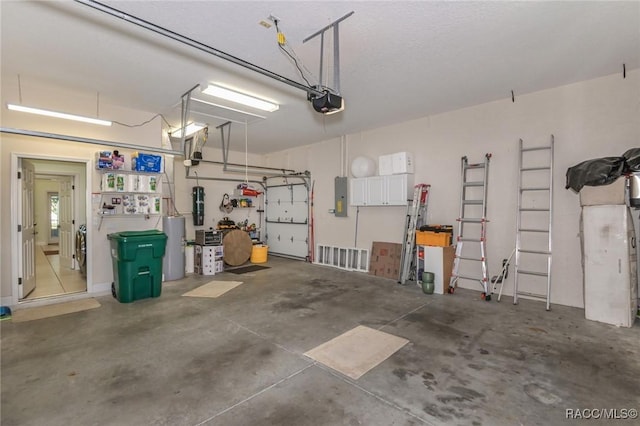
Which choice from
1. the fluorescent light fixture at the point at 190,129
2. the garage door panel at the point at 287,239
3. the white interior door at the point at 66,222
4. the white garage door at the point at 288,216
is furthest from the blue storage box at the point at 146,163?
the garage door panel at the point at 287,239

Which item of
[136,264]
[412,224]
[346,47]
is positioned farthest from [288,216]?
[346,47]

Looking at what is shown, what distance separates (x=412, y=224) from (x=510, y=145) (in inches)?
81.6

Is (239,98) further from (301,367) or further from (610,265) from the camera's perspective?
(610,265)

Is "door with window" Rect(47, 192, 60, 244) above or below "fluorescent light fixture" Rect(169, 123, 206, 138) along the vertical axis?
below

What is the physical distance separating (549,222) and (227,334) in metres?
4.76

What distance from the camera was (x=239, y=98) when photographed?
15.0 feet

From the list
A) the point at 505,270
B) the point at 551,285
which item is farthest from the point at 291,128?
the point at 551,285

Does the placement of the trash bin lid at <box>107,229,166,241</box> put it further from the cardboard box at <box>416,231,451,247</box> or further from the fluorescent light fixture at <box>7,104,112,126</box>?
the cardboard box at <box>416,231,451,247</box>

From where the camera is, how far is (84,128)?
Result: 15.5ft

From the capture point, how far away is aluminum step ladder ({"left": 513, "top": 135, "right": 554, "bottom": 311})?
4.37 meters

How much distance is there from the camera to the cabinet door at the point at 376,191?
6.08m

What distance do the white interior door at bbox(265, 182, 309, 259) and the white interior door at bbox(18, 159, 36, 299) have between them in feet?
17.9

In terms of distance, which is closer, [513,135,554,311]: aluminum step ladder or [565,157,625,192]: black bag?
[565,157,625,192]: black bag

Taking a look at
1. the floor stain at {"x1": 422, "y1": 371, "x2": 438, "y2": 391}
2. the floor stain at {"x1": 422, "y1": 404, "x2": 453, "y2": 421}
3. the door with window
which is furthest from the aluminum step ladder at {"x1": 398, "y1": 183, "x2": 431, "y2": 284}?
the door with window
